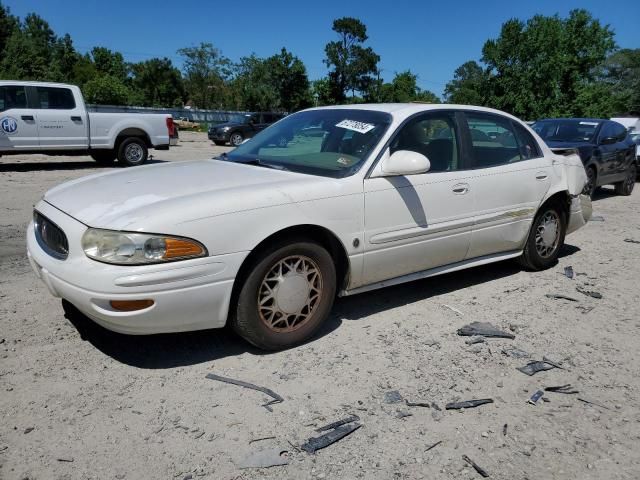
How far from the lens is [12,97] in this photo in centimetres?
1150

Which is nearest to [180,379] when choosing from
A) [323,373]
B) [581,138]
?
[323,373]

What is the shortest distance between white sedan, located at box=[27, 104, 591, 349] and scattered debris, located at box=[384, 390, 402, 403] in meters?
0.75

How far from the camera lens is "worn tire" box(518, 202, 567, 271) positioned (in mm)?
5156

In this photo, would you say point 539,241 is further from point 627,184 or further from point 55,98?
point 55,98

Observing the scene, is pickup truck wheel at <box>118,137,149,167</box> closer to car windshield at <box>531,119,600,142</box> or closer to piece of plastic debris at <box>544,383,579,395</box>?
car windshield at <box>531,119,600,142</box>

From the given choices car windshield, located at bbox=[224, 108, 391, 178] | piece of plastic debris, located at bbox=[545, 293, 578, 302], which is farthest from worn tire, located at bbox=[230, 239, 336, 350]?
piece of plastic debris, located at bbox=[545, 293, 578, 302]

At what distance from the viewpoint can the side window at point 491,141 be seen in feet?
14.9

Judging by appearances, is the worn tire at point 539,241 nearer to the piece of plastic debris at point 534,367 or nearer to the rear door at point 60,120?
the piece of plastic debris at point 534,367

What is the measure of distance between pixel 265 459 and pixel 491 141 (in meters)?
3.42

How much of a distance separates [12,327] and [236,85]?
61.7 m

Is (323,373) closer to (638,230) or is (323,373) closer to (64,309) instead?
(64,309)

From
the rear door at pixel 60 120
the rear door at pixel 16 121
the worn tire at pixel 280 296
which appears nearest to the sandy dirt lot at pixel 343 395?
the worn tire at pixel 280 296

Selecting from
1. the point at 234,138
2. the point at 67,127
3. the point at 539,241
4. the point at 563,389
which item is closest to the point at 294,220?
the point at 563,389

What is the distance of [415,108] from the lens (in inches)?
166
